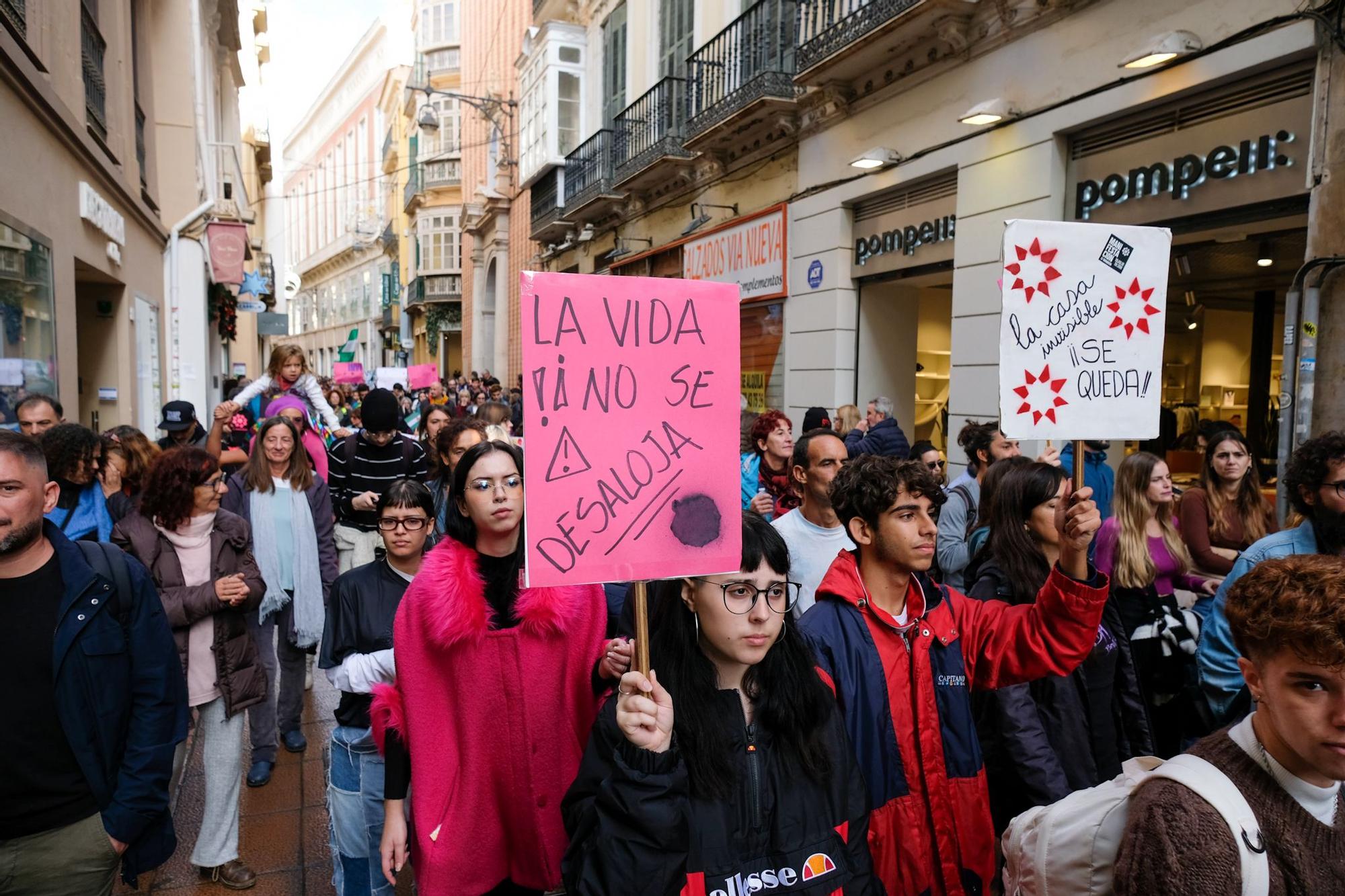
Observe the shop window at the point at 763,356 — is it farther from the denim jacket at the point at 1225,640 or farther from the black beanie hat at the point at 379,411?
the denim jacket at the point at 1225,640

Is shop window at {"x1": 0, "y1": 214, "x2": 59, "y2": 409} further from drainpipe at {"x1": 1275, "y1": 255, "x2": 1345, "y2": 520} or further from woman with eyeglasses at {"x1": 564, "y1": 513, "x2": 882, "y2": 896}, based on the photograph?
drainpipe at {"x1": 1275, "y1": 255, "x2": 1345, "y2": 520}

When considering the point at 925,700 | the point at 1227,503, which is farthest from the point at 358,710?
the point at 1227,503

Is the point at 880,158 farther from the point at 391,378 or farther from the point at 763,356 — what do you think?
the point at 391,378

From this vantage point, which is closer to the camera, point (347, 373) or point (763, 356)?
point (763, 356)

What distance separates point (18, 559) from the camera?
96.0 inches

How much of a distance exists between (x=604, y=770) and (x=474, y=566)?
2.66ft

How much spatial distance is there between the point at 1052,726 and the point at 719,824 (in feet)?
5.40

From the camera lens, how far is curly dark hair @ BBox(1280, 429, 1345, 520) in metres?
3.14

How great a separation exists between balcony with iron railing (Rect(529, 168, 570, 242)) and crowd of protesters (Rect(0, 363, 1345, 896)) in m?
18.3

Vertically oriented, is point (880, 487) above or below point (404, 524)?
above

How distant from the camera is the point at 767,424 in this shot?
233 inches

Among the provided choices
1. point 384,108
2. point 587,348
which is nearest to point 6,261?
point 587,348

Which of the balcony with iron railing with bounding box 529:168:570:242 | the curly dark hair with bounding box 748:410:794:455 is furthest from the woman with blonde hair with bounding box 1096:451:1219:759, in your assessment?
the balcony with iron railing with bounding box 529:168:570:242

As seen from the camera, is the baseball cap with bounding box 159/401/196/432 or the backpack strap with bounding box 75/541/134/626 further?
the baseball cap with bounding box 159/401/196/432
